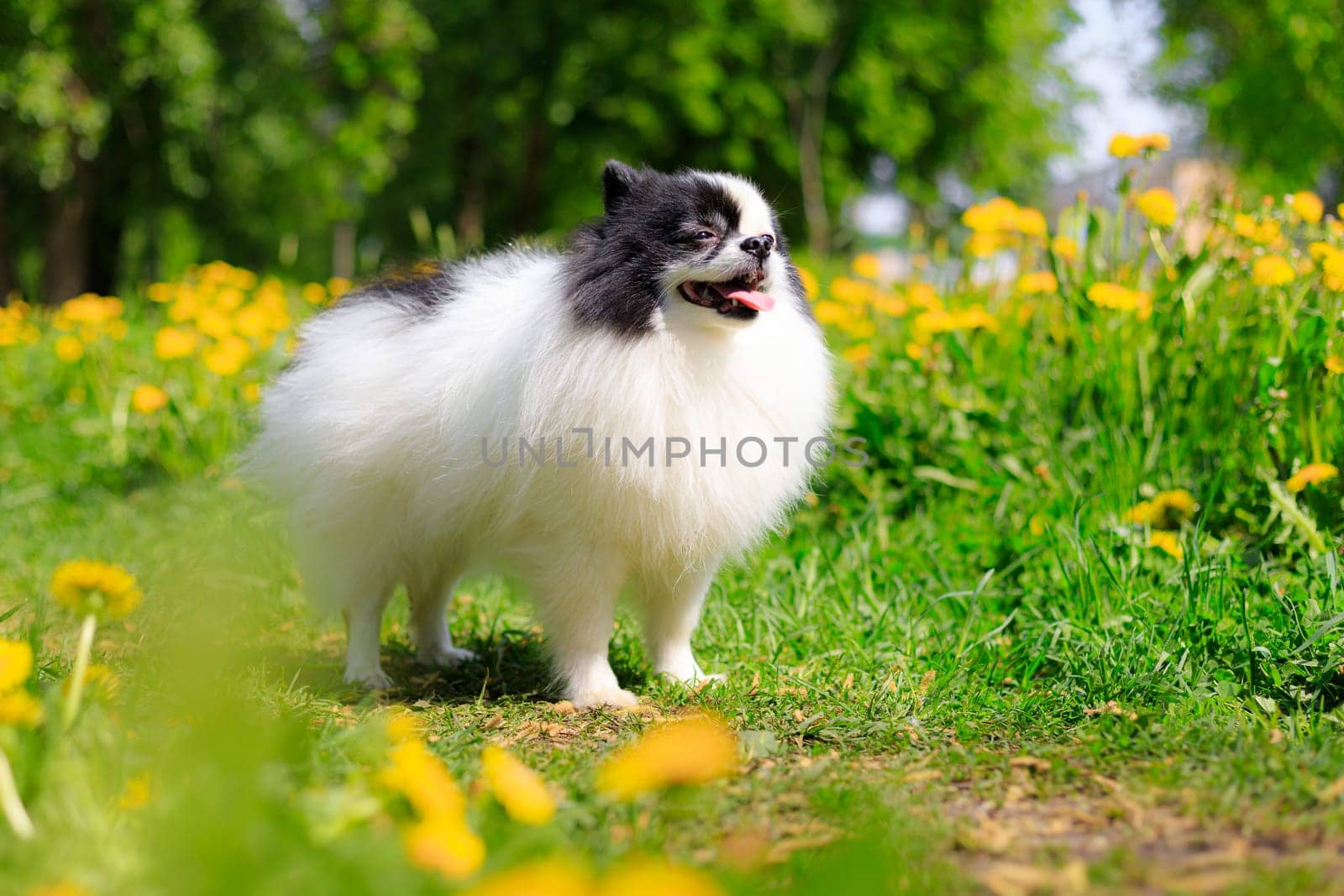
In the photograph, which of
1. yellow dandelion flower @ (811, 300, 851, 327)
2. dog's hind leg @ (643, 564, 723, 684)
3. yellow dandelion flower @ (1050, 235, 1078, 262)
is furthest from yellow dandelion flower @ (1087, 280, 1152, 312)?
dog's hind leg @ (643, 564, 723, 684)

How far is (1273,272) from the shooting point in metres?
3.63

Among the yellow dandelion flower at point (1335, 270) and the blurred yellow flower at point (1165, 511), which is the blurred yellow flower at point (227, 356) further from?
the yellow dandelion flower at point (1335, 270)

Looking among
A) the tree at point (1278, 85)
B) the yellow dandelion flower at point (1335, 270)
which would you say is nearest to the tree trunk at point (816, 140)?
the tree at point (1278, 85)

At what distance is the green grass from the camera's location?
1.75 metres

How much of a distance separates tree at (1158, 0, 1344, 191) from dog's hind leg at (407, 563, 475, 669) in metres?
14.3

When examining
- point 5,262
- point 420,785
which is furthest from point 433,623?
point 5,262

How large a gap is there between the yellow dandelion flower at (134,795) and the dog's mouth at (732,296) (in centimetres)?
172

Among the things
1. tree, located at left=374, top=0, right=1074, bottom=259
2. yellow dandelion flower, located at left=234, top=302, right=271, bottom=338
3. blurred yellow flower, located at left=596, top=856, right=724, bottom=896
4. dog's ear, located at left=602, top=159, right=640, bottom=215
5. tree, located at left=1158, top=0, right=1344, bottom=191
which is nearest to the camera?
blurred yellow flower, located at left=596, top=856, right=724, bottom=896

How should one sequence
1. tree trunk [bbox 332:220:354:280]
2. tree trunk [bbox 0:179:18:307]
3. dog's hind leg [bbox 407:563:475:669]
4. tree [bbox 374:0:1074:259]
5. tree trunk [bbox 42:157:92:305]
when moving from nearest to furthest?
dog's hind leg [bbox 407:563:475:669]
tree trunk [bbox 42:157:92:305]
tree trunk [bbox 0:179:18:307]
tree [bbox 374:0:1074:259]
tree trunk [bbox 332:220:354:280]

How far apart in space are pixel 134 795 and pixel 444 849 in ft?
2.36

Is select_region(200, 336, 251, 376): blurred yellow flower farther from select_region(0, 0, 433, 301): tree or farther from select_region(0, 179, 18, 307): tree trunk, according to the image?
select_region(0, 179, 18, 307): tree trunk

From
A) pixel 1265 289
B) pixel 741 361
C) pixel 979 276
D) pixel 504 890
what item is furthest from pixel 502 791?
pixel 979 276

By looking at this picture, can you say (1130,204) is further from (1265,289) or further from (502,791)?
(502,791)

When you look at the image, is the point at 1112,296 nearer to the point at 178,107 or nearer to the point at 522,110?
the point at 178,107
